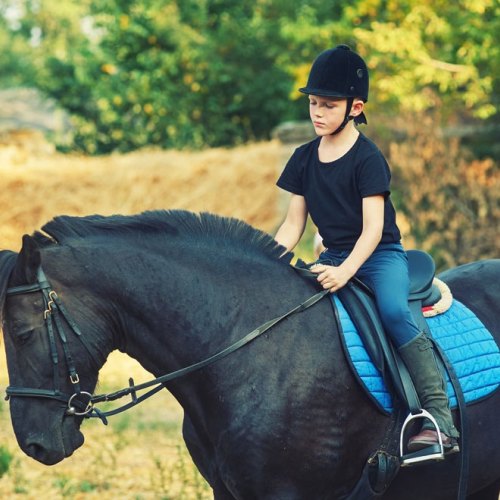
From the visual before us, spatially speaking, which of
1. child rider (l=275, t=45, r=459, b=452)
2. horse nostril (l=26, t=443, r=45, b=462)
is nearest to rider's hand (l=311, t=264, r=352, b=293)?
child rider (l=275, t=45, r=459, b=452)

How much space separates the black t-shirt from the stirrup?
Result: 75 cm

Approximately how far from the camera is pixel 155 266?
11.8 ft

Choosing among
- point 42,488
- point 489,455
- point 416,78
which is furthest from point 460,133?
point 489,455

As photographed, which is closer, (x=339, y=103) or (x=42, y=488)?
(x=339, y=103)

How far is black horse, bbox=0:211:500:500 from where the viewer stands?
3.38 meters

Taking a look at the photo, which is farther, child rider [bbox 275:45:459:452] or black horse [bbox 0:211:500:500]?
child rider [bbox 275:45:459:452]

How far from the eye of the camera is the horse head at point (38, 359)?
3.37 meters

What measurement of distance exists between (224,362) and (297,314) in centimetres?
36

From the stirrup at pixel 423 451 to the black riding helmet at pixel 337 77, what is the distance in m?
1.25

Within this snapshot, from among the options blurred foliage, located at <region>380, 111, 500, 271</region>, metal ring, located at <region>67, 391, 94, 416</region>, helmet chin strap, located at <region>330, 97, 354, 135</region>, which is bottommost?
blurred foliage, located at <region>380, 111, 500, 271</region>

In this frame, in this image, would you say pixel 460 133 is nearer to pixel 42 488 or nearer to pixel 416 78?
pixel 416 78

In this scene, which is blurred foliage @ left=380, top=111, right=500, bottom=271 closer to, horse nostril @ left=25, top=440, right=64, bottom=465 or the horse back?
the horse back

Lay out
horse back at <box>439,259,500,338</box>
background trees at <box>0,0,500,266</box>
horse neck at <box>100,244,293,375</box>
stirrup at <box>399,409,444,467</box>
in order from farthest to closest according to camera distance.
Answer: background trees at <box>0,0,500,266</box>, horse back at <box>439,259,500,338</box>, stirrup at <box>399,409,444,467</box>, horse neck at <box>100,244,293,375</box>

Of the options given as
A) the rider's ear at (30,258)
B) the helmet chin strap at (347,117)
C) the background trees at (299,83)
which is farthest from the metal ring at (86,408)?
the background trees at (299,83)
